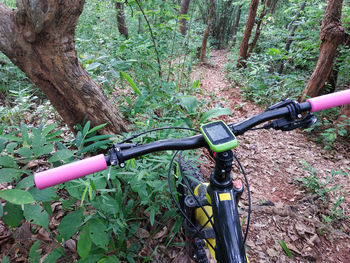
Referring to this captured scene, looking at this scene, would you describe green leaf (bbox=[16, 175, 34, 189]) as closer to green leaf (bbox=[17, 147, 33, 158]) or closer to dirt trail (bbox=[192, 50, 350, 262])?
green leaf (bbox=[17, 147, 33, 158])

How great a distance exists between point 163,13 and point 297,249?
11.9 feet

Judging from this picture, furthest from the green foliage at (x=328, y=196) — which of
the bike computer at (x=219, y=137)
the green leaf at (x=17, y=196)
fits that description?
the green leaf at (x=17, y=196)

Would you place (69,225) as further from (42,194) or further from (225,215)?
(225,215)

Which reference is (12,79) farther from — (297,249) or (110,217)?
(297,249)

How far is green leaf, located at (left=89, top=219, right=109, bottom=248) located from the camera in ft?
3.69

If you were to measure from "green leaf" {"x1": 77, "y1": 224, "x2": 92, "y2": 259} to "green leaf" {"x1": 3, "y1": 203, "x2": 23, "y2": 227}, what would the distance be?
34 centimetres

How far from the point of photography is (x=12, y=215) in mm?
978

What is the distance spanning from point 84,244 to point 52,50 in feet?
4.75

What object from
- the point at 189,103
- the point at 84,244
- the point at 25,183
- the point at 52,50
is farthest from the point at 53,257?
the point at 189,103

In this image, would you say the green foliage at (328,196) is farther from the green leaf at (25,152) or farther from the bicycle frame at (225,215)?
the green leaf at (25,152)

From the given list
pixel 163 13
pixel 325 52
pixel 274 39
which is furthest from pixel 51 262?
pixel 274 39

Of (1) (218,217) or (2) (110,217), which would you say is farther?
(2) (110,217)

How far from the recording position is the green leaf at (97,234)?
1.12m

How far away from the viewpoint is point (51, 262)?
1.26 meters
